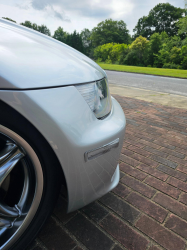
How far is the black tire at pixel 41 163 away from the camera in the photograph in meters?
0.82

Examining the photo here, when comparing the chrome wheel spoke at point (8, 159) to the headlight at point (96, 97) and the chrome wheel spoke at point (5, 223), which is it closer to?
the chrome wheel spoke at point (5, 223)

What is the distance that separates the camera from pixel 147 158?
224 cm

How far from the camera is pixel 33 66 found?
0.86m

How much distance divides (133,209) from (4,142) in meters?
1.17

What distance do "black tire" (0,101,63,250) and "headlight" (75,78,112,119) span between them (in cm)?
34

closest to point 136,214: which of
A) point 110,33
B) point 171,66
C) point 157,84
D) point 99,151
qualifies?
point 99,151

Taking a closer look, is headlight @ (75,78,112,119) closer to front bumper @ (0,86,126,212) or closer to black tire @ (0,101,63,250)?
front bumper @ (0,86,126,212)

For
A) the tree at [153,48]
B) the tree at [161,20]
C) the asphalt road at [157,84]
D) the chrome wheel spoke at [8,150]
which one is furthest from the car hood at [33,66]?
the tree at [161,20]

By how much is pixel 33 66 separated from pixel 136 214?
53.0 inches

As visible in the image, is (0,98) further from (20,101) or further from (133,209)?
(133,209)

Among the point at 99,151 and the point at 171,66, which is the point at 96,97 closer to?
the point at 99,151

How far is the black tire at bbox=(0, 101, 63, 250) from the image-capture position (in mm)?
820

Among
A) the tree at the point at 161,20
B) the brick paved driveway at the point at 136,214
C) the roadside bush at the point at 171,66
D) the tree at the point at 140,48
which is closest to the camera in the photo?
the brick paved driveway at the point at 136,214

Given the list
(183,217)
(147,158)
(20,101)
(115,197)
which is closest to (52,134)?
(20,101)
